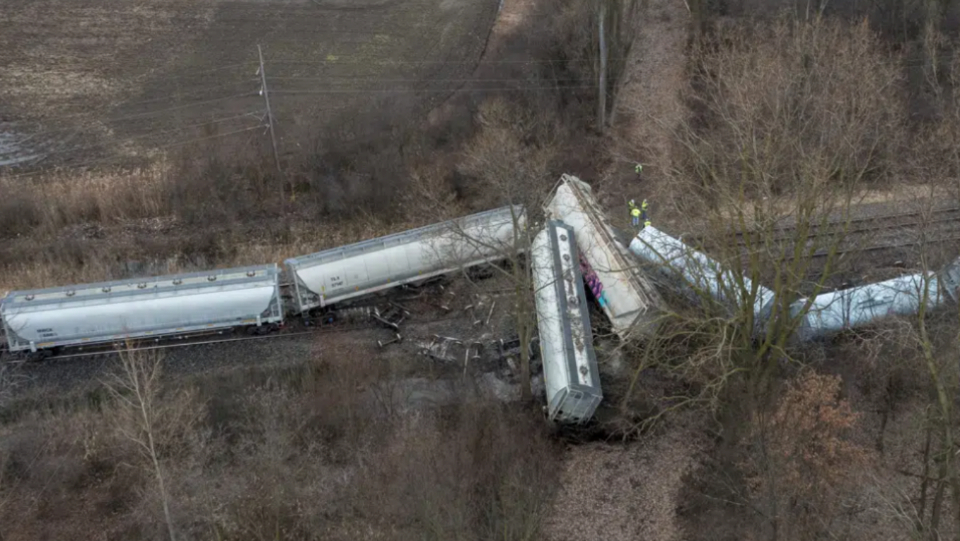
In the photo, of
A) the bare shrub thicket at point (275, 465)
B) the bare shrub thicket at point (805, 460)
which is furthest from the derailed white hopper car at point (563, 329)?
the bare shrub thicket at point (805, 460)

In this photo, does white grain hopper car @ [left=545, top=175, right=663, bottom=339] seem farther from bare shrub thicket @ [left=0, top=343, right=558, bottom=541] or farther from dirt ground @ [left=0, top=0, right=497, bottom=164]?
dirt ground @ [left=0, top=0, right=497, bottom=164]

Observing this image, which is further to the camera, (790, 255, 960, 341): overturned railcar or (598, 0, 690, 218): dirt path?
(598, 0, 690, 218): dirt path

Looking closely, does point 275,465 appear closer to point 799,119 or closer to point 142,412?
point 142,412

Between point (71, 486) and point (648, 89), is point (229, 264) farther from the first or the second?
point (648, 89)

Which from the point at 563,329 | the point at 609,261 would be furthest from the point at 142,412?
the point at 609,261

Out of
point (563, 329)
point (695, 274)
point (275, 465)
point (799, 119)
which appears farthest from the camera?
point (563, 329)

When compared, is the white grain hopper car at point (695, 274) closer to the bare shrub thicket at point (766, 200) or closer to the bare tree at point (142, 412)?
the bare shrub thicket at point (766, 200)

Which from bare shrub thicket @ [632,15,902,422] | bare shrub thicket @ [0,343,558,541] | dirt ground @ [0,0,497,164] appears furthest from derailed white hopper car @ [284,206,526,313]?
dirt ground @ [0,0,497,164]
